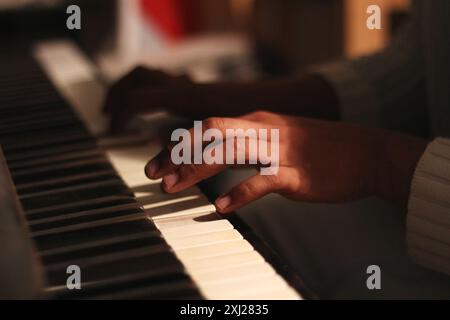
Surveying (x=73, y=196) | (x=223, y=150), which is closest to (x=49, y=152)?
(x=73, y=196)

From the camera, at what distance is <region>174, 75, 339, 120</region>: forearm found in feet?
3.01

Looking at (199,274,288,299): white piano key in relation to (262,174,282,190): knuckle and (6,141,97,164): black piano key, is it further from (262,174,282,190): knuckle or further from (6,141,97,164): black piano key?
(6,141,97,164): black piano key

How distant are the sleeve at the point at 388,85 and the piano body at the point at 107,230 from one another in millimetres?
319

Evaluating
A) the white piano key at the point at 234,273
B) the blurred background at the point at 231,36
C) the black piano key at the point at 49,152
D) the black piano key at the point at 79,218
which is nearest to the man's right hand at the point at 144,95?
the black piano key at the point at 49,152

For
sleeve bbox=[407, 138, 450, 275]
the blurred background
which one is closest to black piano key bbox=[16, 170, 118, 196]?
sleeve bbox=[407, 138, 450, 275]

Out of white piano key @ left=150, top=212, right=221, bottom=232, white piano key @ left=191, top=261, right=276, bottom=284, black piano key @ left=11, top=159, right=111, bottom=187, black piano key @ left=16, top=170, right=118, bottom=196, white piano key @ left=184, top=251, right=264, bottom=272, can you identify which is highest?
black piano key @ left=11, top=159, right=111, bottom=187

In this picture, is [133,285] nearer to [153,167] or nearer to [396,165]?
[153,167]

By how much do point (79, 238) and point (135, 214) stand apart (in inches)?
2.6

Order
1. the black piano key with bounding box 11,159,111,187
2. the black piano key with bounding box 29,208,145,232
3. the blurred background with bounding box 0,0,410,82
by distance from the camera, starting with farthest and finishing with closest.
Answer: the blurred background with bounding box 0,0,410,82
the black piano key with bounding box 11,159,111,187
the black piano key with bounding box 29,208,145,232

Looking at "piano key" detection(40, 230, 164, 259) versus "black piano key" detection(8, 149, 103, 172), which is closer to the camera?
"piano key" detection(40, 230, 164, 259)

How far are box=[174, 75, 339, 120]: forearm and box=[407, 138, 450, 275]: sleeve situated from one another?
326 millimetres

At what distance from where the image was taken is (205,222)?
62 centimetres

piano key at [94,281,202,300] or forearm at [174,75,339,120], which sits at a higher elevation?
forearm at [174,75,339,120]

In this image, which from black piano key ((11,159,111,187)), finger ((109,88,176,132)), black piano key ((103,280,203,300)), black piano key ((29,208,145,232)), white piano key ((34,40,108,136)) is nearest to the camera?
black piano key ((103,280,203,300))
